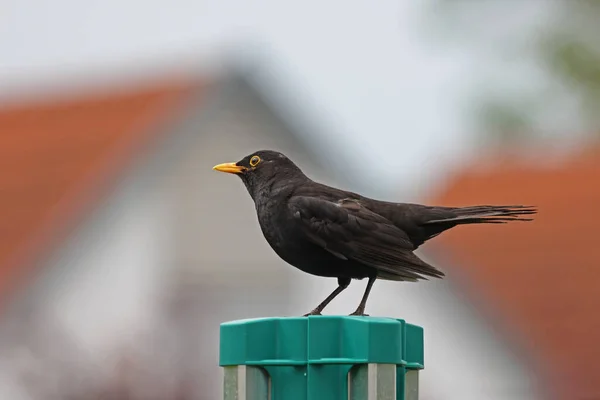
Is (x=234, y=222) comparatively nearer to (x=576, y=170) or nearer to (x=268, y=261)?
(x=268, y=261)

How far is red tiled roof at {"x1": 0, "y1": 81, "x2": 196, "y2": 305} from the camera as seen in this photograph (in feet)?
45.6

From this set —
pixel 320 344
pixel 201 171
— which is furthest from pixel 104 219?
pixel 320 344

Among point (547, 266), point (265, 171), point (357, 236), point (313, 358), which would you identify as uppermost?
point (547, 266)

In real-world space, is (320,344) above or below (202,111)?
below

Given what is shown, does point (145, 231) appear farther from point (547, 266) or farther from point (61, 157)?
point (547, 266)

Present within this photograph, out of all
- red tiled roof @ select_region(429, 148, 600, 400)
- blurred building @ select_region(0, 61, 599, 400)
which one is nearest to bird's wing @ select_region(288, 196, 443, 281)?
blurred building @ select_region(0, 61, 599, 400)

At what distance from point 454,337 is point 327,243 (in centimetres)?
786

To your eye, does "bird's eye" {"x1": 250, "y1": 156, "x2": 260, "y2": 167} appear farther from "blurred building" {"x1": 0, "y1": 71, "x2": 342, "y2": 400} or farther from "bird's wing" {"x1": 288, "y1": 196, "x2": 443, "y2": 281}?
"blurred building" {"x1": 0, "y1": 71, "x2": 342, "y2": 400}

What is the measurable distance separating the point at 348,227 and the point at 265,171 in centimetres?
62

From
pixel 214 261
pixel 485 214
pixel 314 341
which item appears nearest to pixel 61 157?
pixel 214 261

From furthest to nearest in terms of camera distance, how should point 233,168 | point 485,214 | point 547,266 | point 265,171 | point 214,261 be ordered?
1. point 547,266
2. point 214,261
3. point 233,168
4. point 265,171
5. point 485,214

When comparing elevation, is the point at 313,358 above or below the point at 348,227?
below

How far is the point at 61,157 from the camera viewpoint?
1551cm

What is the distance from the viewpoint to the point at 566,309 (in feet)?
46.8
